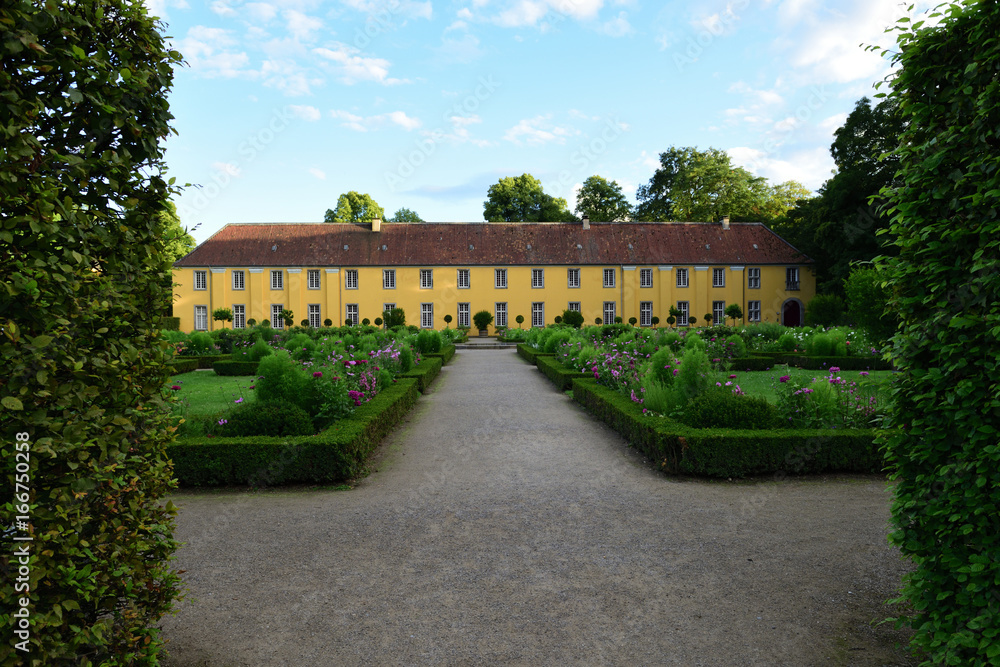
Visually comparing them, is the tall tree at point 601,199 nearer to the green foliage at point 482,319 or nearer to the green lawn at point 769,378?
the green foliage at point 482,319

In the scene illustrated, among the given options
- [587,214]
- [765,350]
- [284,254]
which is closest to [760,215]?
[587,214]

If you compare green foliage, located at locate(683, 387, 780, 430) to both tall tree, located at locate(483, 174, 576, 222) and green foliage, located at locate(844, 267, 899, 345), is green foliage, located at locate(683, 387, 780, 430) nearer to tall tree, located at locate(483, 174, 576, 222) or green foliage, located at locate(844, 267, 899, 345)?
green foliage, located at locate(844, 267, 899, 345)

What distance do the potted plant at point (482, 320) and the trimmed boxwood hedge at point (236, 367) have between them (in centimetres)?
2369

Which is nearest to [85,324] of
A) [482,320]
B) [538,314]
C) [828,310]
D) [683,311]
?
[828,310]

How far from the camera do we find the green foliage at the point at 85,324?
1.89 metres

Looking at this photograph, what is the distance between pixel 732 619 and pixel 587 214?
51.8 meters

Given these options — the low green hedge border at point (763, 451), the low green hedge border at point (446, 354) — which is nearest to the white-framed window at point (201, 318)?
the low green hedge border at point (446, 354)

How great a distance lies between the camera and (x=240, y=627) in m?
3.24

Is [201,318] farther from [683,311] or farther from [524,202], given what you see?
[683,311]

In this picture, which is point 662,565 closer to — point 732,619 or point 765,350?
point 732,619

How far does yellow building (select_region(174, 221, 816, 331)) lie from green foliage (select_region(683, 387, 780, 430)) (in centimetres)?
3343

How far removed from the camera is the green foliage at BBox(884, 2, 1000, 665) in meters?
2.38

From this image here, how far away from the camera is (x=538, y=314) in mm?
40688

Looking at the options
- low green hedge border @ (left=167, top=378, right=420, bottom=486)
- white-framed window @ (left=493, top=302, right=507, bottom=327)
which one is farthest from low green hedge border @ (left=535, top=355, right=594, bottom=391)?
white-framed window @ (left=493, top=302, right=507, bottom=327)
